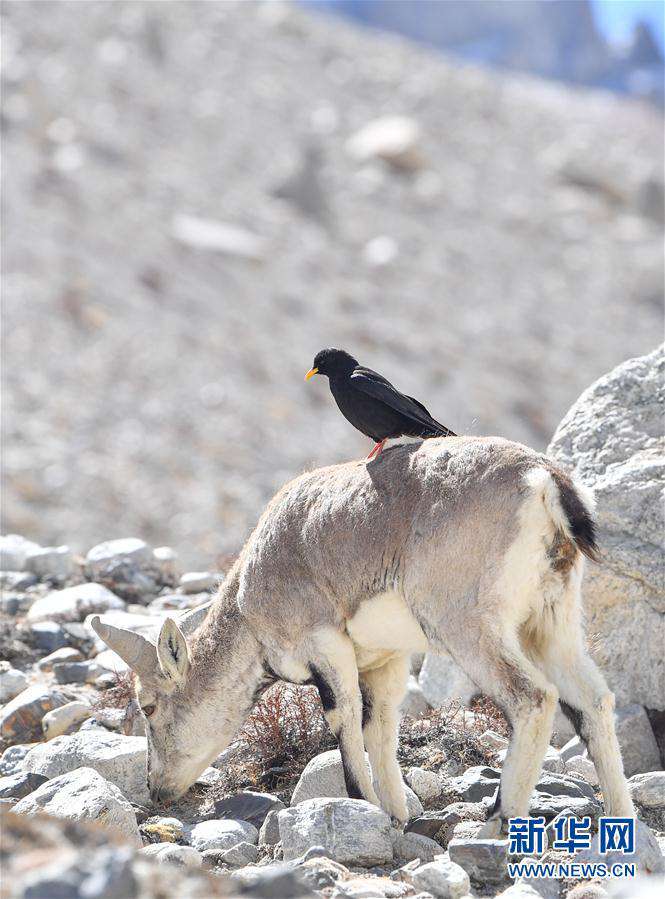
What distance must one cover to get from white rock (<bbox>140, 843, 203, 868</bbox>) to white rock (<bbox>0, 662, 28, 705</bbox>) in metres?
3.38

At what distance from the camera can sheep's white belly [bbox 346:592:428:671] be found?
23.1ft

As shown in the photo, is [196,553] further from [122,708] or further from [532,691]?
[532,691]

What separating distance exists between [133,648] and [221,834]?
1485 mm

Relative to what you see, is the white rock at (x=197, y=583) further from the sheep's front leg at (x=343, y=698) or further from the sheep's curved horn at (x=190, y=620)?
the sheep's front leg at (x=343, y=698)

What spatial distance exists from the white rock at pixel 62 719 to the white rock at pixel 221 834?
1943 mm

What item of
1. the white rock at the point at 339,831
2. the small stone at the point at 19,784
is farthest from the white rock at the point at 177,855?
the small stone at the point at 19,784

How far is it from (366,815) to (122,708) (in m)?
3.21

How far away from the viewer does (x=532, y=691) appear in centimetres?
641

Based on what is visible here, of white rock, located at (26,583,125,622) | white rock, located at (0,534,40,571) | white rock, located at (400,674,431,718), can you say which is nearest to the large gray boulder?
white rock, located at (400,674,431,718)

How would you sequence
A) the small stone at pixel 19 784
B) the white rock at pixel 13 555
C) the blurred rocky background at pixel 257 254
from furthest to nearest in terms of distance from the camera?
the blurred rocky background at pixel 257 254 → the white rock at pixel 13 555 → the small stone at pixel 19 784

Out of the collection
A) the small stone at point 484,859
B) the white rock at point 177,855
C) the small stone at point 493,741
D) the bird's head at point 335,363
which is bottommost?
the small stone at point 484,859

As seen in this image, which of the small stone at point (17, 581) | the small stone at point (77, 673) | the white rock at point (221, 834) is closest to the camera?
the white rock at point (221, 834)

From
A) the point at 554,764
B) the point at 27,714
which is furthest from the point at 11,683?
the point at 554,764

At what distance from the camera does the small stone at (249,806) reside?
7.54 m
